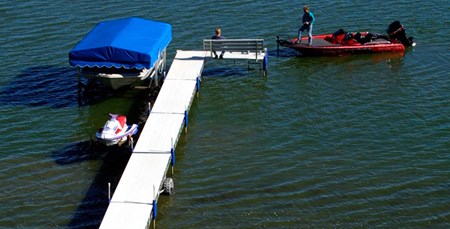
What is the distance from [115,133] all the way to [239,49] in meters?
9.04

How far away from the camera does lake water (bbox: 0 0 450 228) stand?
82.8ft

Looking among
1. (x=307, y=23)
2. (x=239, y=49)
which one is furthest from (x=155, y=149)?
(x=307, y=23)

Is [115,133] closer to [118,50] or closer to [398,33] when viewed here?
[118,50]

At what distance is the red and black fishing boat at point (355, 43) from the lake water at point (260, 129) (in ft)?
1.69

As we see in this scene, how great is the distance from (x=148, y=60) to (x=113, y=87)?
273 cm

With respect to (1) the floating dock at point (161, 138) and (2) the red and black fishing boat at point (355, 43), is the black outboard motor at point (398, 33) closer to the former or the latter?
(2) the red and black fishing boat at point (355, 43)

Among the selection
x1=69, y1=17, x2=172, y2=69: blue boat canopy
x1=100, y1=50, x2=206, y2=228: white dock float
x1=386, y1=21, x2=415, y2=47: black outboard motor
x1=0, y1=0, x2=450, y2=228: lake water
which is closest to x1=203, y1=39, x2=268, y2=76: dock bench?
x1=100, y1=50, x2=206, y2=228: white dock float

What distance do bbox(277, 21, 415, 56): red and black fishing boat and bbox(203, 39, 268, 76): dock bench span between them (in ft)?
7.78

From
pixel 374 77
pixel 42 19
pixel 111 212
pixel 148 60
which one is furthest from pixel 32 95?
pixel 374 77

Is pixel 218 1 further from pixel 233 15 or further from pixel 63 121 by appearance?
pixel 63 121

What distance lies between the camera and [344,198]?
25719mm

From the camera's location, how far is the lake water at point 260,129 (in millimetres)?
25250

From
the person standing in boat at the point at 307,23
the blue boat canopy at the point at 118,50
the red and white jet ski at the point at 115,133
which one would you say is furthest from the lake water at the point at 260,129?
the blue boat canopy at the point at 118,50

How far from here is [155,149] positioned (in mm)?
27172
